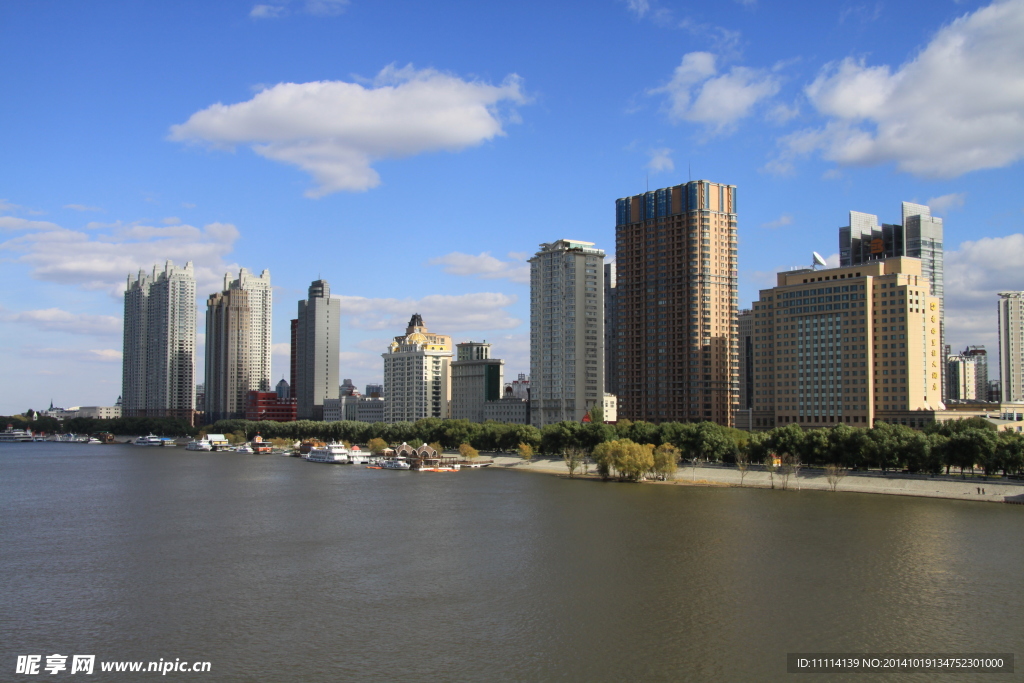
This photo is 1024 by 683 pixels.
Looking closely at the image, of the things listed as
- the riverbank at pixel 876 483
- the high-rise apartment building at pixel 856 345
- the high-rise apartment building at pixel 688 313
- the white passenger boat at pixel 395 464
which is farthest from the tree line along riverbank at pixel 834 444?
the high-rise apartment building at pixel 688 313

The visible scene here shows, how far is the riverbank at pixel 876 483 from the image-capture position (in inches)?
3792

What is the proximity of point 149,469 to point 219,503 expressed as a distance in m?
65.1

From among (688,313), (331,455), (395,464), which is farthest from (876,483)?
(331,455)

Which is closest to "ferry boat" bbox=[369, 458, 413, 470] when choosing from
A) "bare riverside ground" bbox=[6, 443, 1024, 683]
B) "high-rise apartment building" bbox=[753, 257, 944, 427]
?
"bare riverside ground" bbox=[6, 443, 1024, 683]

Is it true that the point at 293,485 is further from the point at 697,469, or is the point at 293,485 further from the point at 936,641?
Answer: the point at 936,641

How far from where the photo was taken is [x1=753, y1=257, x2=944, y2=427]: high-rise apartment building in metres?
147

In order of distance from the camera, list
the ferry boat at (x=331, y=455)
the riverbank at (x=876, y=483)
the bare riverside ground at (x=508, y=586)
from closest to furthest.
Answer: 1. the bare riverside ground at (x=508, y=586)
2. the riverbank at (x=876, y=483)
3. the ferry boat at (x=331, y=455)

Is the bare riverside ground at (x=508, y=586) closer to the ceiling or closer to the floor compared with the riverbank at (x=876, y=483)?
closer to the floor

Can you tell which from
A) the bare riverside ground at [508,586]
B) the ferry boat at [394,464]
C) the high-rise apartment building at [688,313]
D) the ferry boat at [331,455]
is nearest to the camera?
the bare riverside ground at [508,586]

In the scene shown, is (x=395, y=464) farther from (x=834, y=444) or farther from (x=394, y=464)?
(x=834, y=444)

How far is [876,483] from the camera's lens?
108m

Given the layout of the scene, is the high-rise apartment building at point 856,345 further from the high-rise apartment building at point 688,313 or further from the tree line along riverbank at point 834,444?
the high-rise apartment building at point 688,313

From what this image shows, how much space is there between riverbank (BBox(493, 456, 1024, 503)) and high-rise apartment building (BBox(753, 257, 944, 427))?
34.2m

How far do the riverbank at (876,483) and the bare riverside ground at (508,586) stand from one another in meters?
4.79
